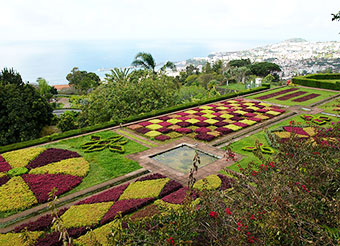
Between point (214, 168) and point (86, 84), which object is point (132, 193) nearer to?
point (214, 168)

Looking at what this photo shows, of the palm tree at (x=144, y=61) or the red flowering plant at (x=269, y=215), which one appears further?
the palm tree at (x=144, y=61)

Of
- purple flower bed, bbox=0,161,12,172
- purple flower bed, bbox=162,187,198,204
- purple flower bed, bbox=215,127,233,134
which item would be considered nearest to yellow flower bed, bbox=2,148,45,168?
purple flower bed, bbox=0,161,12,172

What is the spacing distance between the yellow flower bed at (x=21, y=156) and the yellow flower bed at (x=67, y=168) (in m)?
1.08

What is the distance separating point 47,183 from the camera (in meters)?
8.59

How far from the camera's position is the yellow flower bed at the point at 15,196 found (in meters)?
7.41

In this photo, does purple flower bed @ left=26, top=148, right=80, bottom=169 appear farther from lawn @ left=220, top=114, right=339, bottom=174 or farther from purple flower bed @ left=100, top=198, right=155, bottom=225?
lawn @ left=220, top=114, right=339, bottom=174

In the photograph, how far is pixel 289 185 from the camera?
13.4 feet

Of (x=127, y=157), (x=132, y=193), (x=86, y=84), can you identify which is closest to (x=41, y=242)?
(x=132, y=193)

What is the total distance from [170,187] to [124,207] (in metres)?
1.69

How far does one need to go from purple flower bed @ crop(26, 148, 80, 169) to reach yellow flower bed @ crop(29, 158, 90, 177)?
1.21 feet

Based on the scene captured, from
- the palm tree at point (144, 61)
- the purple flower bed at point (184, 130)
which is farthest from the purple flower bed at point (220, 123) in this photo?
the palm tree at point (144, 61)

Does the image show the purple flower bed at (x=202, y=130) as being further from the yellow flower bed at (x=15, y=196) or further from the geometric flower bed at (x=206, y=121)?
the yellow flower bed at (x=15, y=196)

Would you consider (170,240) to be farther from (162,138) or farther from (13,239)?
(162,138)

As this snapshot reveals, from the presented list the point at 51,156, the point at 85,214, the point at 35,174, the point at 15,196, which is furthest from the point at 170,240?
the point at 51,156
